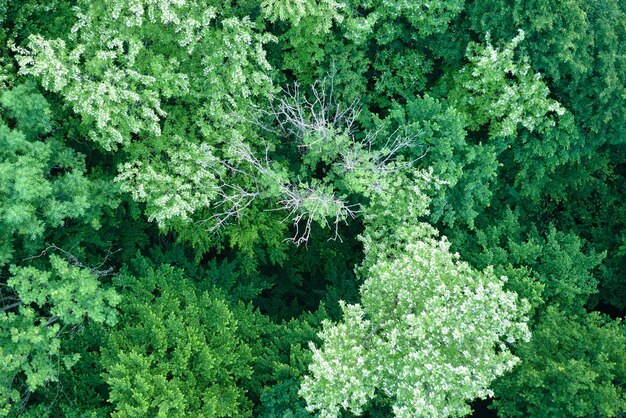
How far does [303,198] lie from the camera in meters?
13.6

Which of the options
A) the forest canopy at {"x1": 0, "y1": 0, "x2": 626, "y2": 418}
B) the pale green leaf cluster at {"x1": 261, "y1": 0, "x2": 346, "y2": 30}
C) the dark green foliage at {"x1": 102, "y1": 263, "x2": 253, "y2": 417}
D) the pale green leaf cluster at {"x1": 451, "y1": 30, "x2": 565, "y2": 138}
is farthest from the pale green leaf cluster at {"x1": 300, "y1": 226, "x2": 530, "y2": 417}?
the pale green leaf cluster at {"x1": 261, "y1": 0, "x2": 346, "y2": 30}

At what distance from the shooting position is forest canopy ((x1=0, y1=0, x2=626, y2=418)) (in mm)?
11555

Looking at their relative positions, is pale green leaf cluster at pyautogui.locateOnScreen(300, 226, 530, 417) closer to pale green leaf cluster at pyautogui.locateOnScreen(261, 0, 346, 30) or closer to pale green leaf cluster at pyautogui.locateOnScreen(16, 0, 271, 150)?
pale green leaf cluster at pyautogui.locateOnScreen(261, 0, 346, 30)

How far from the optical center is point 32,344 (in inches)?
464

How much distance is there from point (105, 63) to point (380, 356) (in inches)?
369

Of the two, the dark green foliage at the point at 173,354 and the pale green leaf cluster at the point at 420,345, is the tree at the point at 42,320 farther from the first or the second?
the pale green leaf cluster at the point at 420,345

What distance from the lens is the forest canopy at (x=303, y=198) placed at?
11.6 metres

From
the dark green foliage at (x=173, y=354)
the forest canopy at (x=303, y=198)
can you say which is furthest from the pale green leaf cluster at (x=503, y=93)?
the dark green foliage at (x=173, y=354)

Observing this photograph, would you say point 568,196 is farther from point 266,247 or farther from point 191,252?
point 191,252

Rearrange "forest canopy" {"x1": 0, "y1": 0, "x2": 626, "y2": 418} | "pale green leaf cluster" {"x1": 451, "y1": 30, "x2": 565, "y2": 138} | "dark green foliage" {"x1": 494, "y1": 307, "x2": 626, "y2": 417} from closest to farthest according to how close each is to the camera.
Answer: "forest canopy" {"x1": 0, "y1": 0, "x2": 626, "y2": 418}
"dark green foliage" {"x1": 494, "y1": 307, "x2": 626, "y2": 417}
"pale green leaf cluster" {"x1": 451, "y1": 30, "x2": 565, "y2": 138}

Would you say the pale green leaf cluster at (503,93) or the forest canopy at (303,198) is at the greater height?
the pale green leaf cluster at (503,93)

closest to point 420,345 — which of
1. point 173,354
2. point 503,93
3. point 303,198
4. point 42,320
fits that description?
point 303,198

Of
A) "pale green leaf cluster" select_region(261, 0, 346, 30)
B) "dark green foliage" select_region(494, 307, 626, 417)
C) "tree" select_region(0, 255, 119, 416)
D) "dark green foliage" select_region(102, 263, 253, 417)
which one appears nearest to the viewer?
"tree" select_region(0, 255, 119, 416)

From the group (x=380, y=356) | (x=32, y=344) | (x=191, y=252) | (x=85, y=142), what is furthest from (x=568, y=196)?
(x=32, y=344)
